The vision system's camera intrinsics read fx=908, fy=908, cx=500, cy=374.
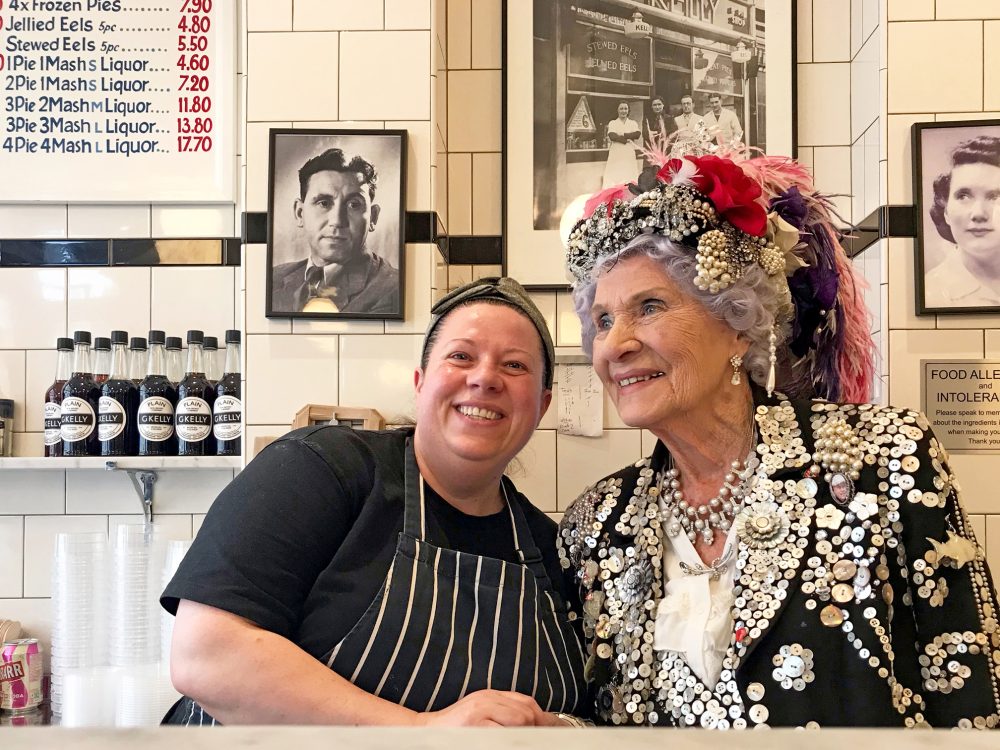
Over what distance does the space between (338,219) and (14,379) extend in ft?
3.51

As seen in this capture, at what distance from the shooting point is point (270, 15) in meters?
2.27

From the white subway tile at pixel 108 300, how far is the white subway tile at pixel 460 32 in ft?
3.46

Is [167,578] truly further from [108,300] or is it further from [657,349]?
[657,349]

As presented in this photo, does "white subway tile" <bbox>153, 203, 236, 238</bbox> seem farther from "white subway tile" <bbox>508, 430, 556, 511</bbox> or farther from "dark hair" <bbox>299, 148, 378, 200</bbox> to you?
"white subway tile" <bbox>508, 430, 556, 511</bbox>

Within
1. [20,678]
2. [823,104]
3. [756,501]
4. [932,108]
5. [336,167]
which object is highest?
[823,104]

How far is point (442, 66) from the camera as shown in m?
2.52

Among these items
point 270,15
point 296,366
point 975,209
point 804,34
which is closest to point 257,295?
point 296,366

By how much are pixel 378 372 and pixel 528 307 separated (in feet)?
2.42

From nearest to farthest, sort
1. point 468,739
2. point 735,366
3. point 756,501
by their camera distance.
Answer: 1. point 468,739
2. point 756,501
3. point 735,366

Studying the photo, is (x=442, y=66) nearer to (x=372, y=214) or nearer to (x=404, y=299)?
(x=372, y=214)

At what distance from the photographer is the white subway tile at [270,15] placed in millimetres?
2268

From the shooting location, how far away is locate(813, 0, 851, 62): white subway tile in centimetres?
252

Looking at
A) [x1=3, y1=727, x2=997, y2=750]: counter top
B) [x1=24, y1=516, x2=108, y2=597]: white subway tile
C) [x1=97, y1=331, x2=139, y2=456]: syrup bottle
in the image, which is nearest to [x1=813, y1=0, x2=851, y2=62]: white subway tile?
[x1=97, y1=331, x2=139, y2=456]: syrup bottle

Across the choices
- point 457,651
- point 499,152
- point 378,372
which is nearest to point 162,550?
point 378,372
